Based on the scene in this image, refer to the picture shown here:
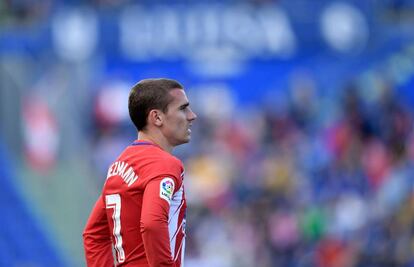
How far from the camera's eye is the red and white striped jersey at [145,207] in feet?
15.5

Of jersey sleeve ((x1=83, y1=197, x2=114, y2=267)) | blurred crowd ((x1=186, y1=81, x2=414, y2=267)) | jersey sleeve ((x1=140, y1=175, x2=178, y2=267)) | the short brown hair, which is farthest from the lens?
blurred crowd ((x1=186, y1=81, x2=414, y2=267))

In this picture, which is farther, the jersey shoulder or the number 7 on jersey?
the number 7 on jersey

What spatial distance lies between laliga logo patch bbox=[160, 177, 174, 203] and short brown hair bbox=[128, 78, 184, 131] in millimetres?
388

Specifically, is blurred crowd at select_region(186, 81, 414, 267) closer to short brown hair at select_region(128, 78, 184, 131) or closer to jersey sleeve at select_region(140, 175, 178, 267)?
short brown hair at select_region(128, 78, 184, 131)

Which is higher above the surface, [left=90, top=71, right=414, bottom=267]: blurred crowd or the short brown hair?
the short brown hair

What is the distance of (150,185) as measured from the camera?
4789mm

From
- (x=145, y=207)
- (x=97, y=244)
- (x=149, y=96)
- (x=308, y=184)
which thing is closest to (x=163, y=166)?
(x=145, y=207)

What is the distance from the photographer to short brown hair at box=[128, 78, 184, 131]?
4988 mm

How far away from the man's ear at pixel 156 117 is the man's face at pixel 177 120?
22mm

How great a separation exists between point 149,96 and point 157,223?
63cm

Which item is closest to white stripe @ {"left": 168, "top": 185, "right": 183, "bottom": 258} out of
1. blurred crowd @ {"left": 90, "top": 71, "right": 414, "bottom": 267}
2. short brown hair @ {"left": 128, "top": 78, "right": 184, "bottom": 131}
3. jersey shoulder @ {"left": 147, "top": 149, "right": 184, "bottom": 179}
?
jersey shoulder @ {"left": 147, "top": 149, "right": 184, "bottom": 179}

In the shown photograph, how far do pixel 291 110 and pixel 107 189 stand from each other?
10505mm

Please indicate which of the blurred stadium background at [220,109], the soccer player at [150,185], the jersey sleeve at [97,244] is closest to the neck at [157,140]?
the soccer player at [150,185]

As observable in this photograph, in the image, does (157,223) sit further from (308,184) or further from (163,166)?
(308,184)
